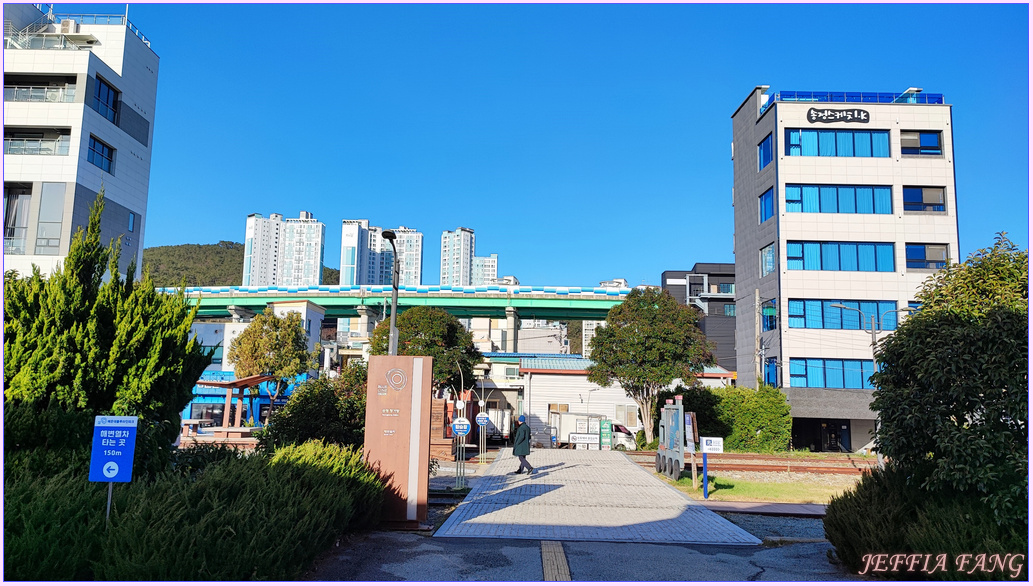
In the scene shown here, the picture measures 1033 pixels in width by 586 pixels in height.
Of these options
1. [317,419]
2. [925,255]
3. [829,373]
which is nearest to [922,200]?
[925,255]

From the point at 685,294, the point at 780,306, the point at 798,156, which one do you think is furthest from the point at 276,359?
the point at 685,294

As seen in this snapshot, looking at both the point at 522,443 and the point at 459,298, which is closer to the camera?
the point at 522,443

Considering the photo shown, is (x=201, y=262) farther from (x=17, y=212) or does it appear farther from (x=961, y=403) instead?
(x=961, y=403)

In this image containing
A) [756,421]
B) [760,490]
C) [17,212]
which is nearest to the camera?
[760,490]

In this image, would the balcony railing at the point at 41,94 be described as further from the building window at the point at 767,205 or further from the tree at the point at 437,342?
the building window at the point at 767,205

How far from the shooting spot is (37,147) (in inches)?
1123

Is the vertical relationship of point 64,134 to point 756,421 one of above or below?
above

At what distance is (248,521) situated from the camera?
687 centimetres

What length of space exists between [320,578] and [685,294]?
253 ft

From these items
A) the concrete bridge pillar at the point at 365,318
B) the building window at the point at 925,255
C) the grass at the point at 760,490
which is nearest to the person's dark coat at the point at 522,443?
the grass at the point at 760,490

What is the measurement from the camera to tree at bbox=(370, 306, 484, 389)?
35.7 meters

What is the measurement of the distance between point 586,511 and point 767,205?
32.1m

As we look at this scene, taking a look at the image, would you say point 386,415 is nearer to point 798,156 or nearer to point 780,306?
point 780,306

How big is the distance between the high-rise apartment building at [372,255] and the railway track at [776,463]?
126834 mm
